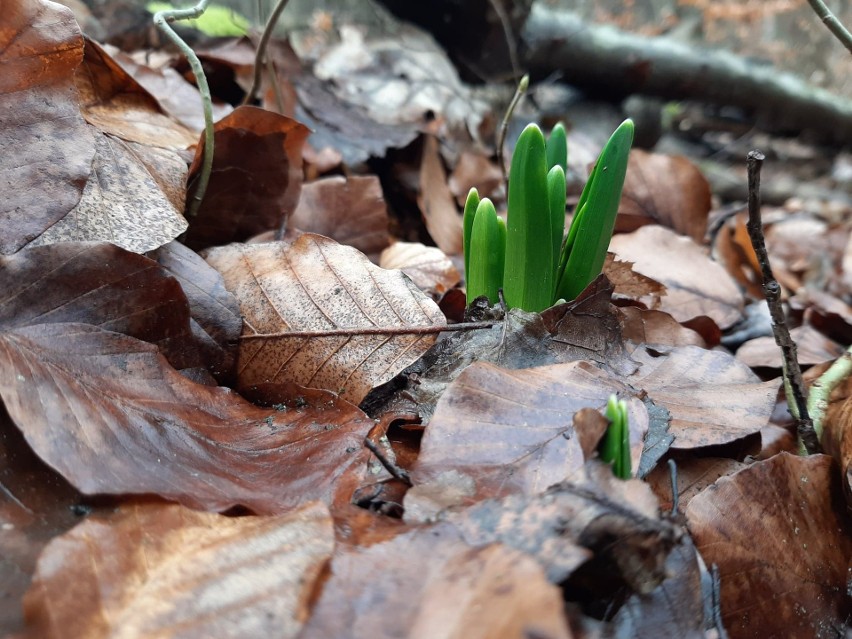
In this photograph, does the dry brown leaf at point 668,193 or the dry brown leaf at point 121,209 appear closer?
the dry brown leaf at point 121,209

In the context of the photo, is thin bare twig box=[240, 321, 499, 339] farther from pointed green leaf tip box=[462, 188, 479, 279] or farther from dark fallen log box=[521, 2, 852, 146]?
dark fallen log box=[521, 2, 852, 146]

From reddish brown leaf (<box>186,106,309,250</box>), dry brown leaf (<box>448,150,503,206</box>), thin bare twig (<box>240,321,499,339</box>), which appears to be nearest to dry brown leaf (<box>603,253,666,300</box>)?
thin bare twig (<box>240,321,499,339</box>)

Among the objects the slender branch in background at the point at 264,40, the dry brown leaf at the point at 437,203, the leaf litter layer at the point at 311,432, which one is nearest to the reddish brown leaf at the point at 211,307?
the leaf litter layer at the point at 311,432

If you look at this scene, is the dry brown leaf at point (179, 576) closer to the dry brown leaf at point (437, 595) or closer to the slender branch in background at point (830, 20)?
the dry brown leaf at point (437, 595)

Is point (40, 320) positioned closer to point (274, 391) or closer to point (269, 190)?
point (274, 391)

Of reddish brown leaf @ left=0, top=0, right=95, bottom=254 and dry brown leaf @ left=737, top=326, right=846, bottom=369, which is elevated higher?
reddish brown leaf @ left=0, top=0, right=95, bottom=254

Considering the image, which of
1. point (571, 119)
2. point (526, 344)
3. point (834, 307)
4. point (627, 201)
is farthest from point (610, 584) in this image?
point (571, 119)

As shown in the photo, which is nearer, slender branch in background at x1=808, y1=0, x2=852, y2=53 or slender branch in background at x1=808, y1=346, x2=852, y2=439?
slender branch in background at x1=808, y1=346, x2=852, y2=439
